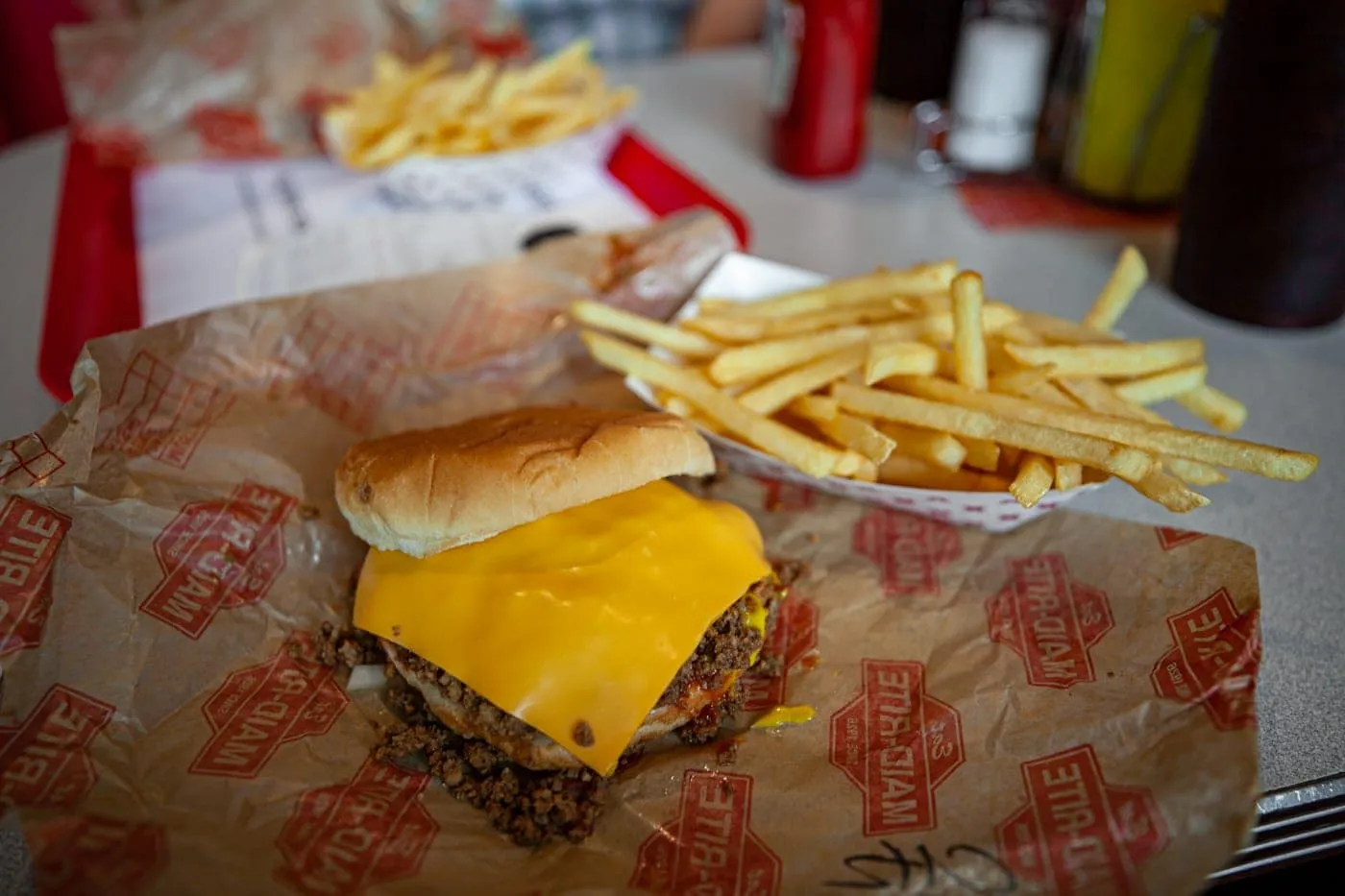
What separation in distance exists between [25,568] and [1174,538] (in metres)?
1.94

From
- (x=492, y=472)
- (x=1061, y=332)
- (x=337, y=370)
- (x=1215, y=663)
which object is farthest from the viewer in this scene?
(x=337, y=370)

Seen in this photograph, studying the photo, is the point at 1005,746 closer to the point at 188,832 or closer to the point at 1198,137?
the point at 188,832

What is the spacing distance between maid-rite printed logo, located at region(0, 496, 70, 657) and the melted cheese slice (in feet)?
1.57

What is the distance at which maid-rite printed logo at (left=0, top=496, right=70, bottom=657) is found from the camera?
56.3 inches

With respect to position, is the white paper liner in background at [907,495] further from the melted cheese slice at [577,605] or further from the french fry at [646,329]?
the melted cheese slice at [577,605]

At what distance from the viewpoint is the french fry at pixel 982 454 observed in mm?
1653

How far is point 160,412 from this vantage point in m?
1.78

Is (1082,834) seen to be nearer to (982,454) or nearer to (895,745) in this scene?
(895,745)

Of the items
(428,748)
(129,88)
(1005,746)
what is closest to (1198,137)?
(1005,746)

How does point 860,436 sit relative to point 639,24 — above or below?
above

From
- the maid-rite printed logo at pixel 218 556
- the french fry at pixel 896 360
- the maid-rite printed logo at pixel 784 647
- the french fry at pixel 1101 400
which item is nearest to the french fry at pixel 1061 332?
the french fry at pixel 1101 400

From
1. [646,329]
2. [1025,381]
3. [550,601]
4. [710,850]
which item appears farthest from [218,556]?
[1025,381]

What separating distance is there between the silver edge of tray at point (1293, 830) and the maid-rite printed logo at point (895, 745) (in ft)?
1.27

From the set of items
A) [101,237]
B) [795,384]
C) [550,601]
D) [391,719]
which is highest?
[795,384]
